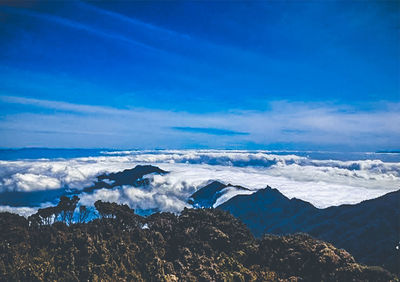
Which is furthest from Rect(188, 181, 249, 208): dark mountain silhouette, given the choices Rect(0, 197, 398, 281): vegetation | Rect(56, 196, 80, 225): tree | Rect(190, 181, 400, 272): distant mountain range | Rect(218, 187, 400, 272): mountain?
Rect(0, 197, 398, 281): vegetation

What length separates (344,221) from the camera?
278 ft

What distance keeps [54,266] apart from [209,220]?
1682cm

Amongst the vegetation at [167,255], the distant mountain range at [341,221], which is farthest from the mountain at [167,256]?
the distant mountain range at [341,221]

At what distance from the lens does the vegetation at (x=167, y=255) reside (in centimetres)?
2153

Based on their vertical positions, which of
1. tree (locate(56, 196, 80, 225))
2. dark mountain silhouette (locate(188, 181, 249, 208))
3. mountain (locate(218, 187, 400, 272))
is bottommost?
dark mountain silhouette (locate(188, 181, 249, 208))

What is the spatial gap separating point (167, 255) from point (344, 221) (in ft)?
248

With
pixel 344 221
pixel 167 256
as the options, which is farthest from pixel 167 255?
pixel 344 221

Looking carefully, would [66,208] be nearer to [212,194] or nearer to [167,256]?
[167,256]

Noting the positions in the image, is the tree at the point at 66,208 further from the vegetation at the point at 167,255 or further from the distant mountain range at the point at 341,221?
the distant mountain range at the point at 341,221

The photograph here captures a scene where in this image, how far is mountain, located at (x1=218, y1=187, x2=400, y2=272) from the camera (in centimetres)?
6481

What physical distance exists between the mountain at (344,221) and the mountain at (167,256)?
37.3 m

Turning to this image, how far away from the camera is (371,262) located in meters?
61.1

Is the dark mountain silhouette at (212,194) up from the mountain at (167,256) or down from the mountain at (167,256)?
down

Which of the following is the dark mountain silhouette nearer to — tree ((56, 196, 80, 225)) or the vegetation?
tree ((56, 196, 80, 225))
